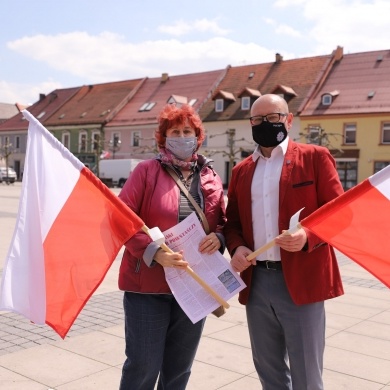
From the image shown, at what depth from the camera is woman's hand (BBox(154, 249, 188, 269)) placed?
10.1 ft

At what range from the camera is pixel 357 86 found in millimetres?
41375

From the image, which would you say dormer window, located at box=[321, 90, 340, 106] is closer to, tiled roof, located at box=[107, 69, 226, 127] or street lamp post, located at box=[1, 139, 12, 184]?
tiled roof, located at box=[107, 69, 226, 127]

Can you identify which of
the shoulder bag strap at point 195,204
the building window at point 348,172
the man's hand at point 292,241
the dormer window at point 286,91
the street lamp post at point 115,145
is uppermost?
the dormer window at point 286,91

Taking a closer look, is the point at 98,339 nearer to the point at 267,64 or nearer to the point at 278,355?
the point at 278,355

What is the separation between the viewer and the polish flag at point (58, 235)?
3.21 m

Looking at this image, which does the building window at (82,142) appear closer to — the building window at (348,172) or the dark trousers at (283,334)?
the building window at (348,172)

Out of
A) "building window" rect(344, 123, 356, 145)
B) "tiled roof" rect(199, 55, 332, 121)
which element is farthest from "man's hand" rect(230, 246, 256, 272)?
"tiled roof" rect(199, 55, 332, 121)

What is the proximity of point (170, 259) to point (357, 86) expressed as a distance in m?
40.9

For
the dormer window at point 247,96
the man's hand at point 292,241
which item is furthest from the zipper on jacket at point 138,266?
the dormer window at point 247,96

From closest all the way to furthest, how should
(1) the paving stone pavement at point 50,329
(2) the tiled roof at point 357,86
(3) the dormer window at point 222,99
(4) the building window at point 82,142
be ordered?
(1) the paving stone pavement at point 50,329
(2) the tiled roof at point 357,86
(3) the dormer window at point 222,99
(4) the building window at point 82,142

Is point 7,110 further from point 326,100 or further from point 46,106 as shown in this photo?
point 326,100

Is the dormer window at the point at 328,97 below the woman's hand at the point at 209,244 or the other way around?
the other way around

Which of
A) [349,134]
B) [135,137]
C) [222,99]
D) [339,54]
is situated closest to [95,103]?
[135,137]

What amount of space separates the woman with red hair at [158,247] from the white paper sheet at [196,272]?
0.05m
